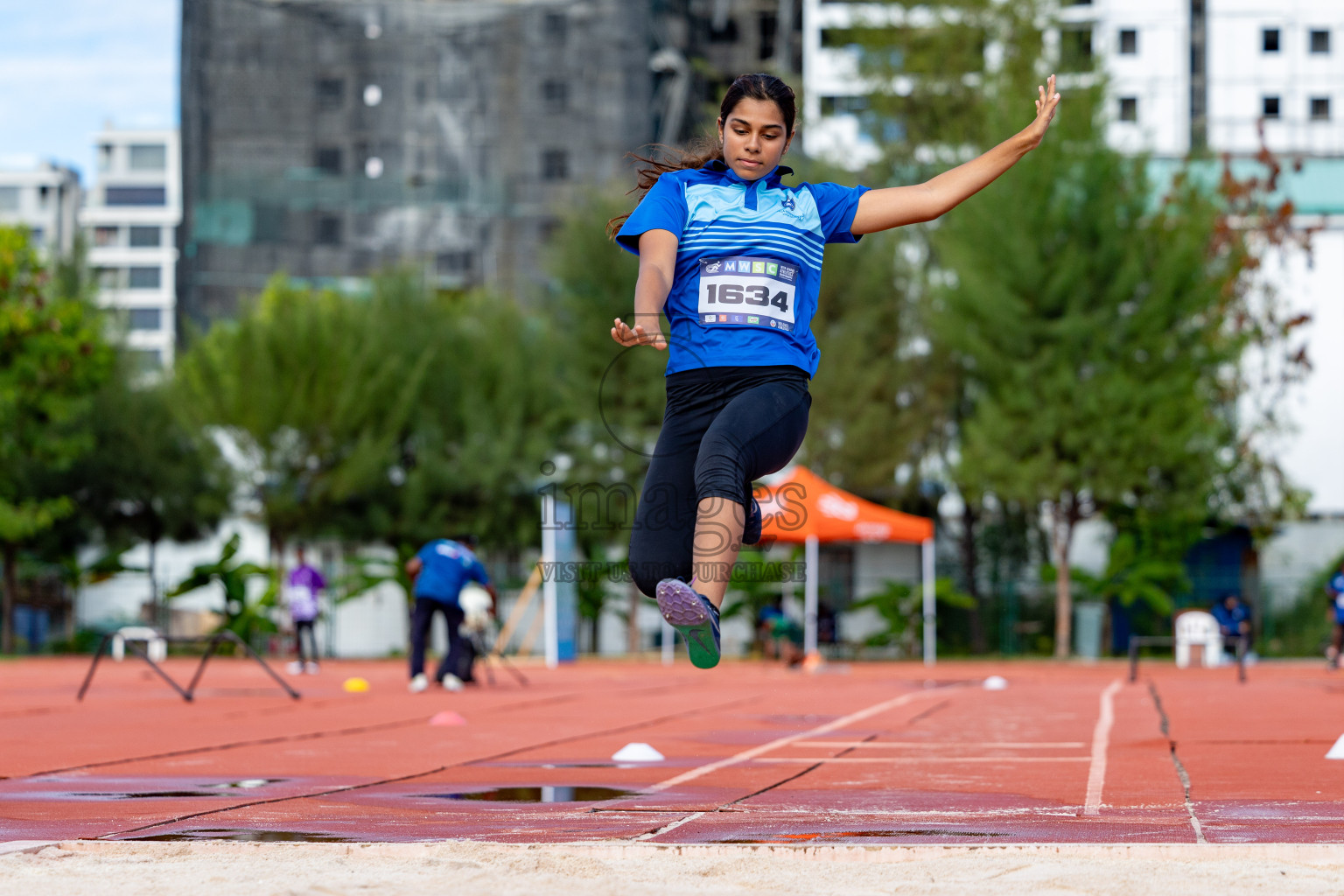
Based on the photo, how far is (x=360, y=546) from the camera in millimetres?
32875

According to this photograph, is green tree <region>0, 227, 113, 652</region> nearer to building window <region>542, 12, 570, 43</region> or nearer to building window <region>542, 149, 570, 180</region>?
building window <region>542, 149, 570, 180</region>

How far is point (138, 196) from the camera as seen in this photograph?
105m

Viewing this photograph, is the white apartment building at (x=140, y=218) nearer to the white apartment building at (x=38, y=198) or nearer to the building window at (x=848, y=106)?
the white apartment building at (x=38, y=198)

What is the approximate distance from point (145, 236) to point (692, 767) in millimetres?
104215

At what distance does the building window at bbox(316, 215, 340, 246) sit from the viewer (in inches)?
2416

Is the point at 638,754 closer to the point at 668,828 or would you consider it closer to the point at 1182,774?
the point at 1182,774

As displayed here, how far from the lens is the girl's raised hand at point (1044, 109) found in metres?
5.10

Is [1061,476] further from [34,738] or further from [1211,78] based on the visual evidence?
[1211,78]

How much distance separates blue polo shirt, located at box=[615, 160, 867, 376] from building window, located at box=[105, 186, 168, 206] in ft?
348

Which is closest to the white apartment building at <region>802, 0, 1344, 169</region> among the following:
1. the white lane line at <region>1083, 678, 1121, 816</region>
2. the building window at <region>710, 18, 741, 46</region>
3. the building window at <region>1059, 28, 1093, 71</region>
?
the building window at <region>710, 18, 741, 46</region>

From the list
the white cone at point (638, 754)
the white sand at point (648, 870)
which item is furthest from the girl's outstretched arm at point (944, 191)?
the white cone at point (638, 754)

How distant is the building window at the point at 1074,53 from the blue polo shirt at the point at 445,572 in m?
19.4

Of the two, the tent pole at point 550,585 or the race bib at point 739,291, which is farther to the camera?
the tent pole at point 550,585

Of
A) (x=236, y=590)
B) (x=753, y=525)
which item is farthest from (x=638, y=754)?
(x=236, y=590)
